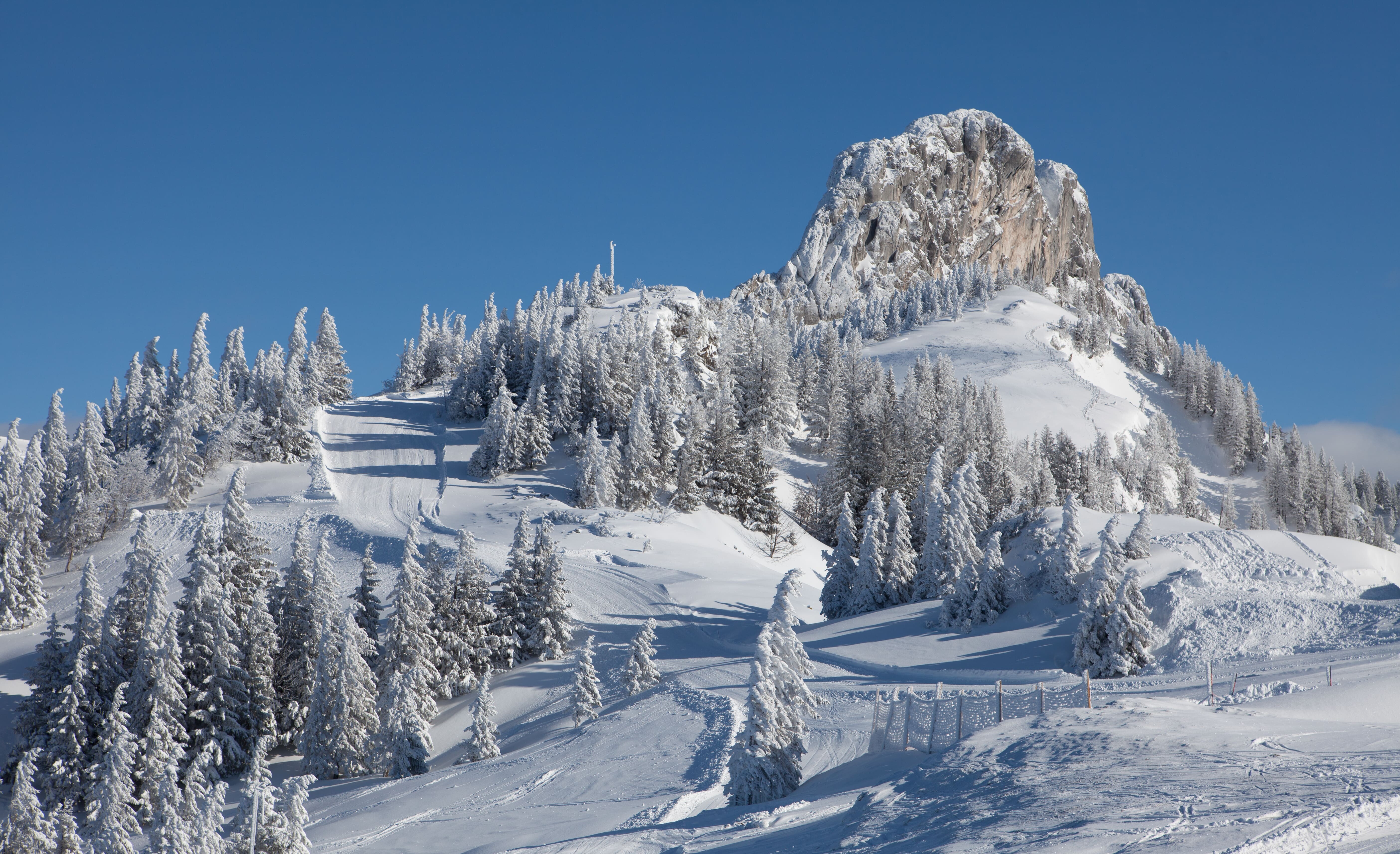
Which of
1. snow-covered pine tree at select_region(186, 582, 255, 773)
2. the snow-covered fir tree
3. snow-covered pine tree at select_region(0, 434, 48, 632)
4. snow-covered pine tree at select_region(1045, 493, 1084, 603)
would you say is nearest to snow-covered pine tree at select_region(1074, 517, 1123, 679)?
snow-covered pine tree at select_region(1045, 493, 1084, 603)

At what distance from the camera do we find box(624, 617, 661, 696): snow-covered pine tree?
35531mm

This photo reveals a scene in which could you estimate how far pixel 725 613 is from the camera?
45938 mm

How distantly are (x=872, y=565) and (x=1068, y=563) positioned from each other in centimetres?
1057

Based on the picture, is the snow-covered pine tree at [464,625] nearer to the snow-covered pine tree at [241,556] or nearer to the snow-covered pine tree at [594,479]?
the snow-covered pine tree at [241,556]

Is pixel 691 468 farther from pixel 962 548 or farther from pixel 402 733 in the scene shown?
pixel 402 733

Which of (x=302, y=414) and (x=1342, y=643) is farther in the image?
(x=302, y=414)

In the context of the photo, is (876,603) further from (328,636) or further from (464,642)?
(328,636)

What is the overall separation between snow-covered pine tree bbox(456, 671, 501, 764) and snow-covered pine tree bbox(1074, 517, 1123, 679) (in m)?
19.1

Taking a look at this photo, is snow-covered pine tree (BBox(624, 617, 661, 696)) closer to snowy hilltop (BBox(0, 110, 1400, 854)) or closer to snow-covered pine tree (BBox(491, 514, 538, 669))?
snowy hilltop (BBox(0, 110, 1400, 854))

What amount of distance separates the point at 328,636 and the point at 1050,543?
29.5 meters

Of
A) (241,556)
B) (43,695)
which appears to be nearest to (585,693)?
(241,556)

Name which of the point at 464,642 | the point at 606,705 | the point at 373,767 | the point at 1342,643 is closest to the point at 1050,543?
the point at 1342,643

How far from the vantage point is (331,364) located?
301 ft

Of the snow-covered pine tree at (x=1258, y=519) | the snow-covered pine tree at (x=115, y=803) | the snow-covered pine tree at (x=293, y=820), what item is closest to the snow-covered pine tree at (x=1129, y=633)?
the snow-covered pine tree at (x=293, y=820)
